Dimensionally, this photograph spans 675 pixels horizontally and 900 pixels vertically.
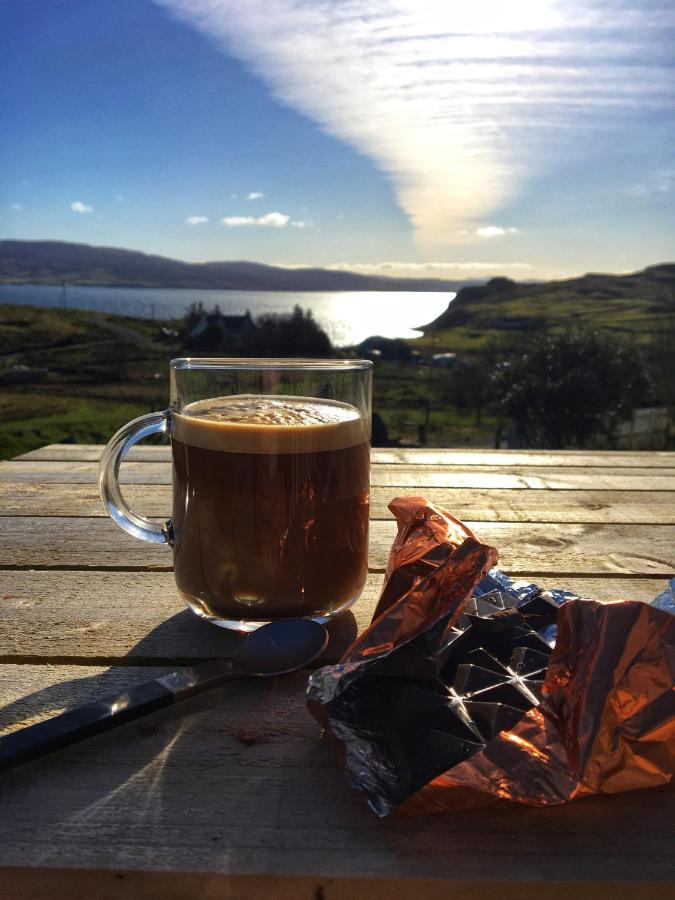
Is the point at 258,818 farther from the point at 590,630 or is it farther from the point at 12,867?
the point at 590,630

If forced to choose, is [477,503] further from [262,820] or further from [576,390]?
[576,390]

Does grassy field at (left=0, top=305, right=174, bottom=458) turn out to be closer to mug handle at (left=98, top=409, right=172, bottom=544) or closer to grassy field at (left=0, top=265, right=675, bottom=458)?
grassy field at (left=0, top=265, right=675, bottom=458)

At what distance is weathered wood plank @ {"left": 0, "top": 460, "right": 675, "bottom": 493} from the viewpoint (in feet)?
4.87

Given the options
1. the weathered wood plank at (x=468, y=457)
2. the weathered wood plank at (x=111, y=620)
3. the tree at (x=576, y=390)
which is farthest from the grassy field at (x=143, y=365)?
the weathered wood plank at (x=111, y=620)

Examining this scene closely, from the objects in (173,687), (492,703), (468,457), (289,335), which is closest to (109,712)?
(173,687)

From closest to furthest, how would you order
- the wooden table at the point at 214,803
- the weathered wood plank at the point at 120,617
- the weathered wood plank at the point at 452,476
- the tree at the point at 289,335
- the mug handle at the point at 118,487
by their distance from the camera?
1. the wooden table at the point at 214,803
2. the weathered wood plank at the point at 120,617
3. the mug handle at the point at 118,487
4. the weathered wood plank at the point at 452,476
5. the tree at the point at 289,335

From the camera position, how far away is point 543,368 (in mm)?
7035

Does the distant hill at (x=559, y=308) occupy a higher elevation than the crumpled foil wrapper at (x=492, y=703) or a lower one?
higher

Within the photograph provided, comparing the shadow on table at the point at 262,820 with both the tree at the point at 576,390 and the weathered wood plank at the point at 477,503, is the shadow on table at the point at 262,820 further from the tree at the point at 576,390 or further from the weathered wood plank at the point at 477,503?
the tree at the point at 576,390

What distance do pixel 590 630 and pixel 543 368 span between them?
269 inches

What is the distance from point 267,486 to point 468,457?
1169 mm

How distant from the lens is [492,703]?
540mm

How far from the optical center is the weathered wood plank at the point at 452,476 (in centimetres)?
148

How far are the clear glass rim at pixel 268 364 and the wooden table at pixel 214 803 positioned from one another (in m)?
0.28
